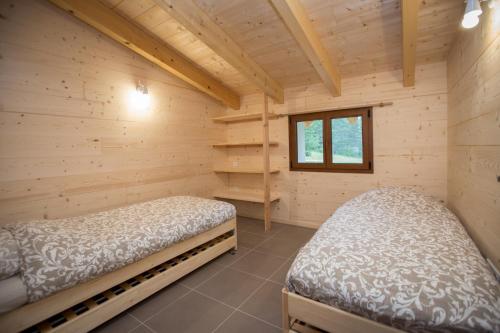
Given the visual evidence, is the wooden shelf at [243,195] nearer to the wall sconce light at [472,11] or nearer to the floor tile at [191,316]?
the floor tile at [191,316]

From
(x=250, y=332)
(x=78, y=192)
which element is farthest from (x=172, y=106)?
(x=250, y=332)

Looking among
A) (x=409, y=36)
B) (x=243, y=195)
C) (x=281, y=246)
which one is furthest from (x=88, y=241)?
(x=409, y=36)

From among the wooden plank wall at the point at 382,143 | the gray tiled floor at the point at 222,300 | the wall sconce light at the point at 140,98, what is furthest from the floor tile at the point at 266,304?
the wall sconce light at the point at 140,98

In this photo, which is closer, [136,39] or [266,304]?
[266,304]

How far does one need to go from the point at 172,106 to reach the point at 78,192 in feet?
5.33

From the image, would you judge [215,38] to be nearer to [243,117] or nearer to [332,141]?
[243,117]

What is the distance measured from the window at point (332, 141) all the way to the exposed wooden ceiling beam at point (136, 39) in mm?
1496

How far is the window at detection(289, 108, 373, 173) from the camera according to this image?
10.3 ft

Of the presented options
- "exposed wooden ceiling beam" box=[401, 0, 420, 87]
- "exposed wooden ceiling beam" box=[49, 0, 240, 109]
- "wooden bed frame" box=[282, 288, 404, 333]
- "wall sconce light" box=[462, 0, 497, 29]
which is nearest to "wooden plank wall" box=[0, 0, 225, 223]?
"exposed wooden ceiling beam" box=[49, 0, 240, 109]

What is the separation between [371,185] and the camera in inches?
123

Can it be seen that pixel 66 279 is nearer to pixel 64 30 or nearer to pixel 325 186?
pixel 64 30

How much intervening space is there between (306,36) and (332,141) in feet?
5.45

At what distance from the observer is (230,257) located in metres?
2.67

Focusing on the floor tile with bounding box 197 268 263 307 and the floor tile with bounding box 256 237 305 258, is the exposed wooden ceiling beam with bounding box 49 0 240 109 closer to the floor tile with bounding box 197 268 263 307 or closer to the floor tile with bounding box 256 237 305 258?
the floor tile with bounding box 256 237 305 258
